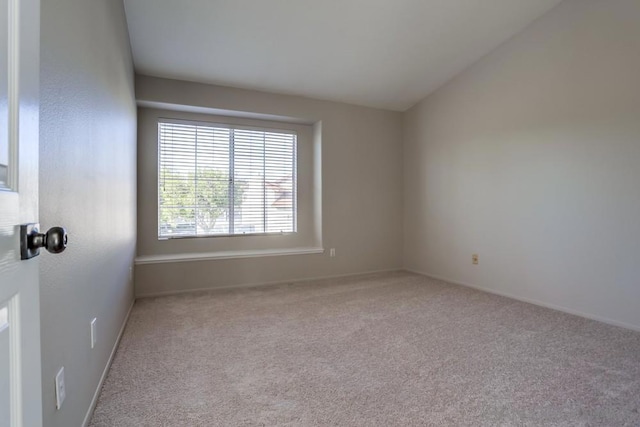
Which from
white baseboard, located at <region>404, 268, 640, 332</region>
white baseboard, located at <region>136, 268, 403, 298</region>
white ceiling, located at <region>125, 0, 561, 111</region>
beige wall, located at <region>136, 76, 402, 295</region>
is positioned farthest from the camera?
beige wall, located at <region>136, 76, 402, 295</region>

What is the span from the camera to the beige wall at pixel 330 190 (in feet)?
12.3

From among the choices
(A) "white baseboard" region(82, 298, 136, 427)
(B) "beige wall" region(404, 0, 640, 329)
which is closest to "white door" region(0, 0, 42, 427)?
(A) "white baseboard" region(82, 298, 136, 427)

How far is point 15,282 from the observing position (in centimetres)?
61

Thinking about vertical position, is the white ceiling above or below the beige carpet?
above

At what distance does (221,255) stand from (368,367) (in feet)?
8.16

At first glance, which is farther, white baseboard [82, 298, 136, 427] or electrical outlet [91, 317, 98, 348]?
electrical outlet [91, 317, 98, 348]

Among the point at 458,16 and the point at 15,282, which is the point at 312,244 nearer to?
the point at 458,16

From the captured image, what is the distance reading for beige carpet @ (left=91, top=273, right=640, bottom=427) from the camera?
1600 millimetres

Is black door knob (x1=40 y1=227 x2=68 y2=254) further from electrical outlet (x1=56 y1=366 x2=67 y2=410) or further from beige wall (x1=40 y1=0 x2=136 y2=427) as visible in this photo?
electrical outlet (x1=56 y1=366 x2=67 y2=410)

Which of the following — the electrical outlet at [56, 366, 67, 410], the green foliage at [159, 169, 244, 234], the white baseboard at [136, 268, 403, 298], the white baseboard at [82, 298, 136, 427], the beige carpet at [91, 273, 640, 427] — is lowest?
the beige carpet at [91, 273, 640, 427]

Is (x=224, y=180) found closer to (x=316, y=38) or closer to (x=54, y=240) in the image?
(x=316, y=38)

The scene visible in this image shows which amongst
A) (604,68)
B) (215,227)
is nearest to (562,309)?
(604,68)

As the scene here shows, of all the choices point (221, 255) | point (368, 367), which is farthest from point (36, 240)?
point (221, 255)

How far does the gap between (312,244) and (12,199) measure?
13.8ft
